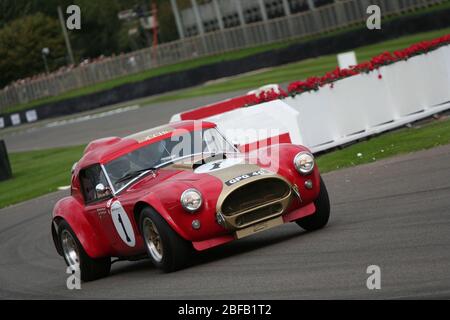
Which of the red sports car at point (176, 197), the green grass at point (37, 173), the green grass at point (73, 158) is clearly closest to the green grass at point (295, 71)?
the green grass at point (37, 173)

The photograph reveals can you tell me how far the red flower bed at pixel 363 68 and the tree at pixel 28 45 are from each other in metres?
49.1

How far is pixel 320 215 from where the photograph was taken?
32.2 feet

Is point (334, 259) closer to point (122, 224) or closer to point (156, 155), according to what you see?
point (122, 224)

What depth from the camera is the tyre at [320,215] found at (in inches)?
384

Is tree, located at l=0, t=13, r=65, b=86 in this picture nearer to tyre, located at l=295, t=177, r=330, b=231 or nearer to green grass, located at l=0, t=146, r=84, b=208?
green grass, located at l=0, t=146, r=84, b=208

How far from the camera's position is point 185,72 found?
49031mm

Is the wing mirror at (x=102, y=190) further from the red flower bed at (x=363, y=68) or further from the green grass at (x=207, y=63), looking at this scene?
the green grass at (x=207, y=63)

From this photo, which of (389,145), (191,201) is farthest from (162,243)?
(389,145)

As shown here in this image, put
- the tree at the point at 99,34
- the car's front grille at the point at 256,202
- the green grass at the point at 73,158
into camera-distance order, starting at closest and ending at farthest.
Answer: the car's front grille at the point at 256,202 < the green grass at the point at 73,158 < the tree at the point at 99,34

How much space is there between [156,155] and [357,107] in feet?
25.5

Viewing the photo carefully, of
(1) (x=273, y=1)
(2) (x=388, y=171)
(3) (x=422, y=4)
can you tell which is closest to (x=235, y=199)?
(2) (x=388, y=171)

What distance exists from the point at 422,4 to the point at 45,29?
3178cm

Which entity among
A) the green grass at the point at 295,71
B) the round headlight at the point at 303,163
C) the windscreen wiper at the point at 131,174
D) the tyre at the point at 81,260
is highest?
the windscreen wiper at the point at 131,174

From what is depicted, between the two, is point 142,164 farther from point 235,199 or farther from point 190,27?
point 190,27
